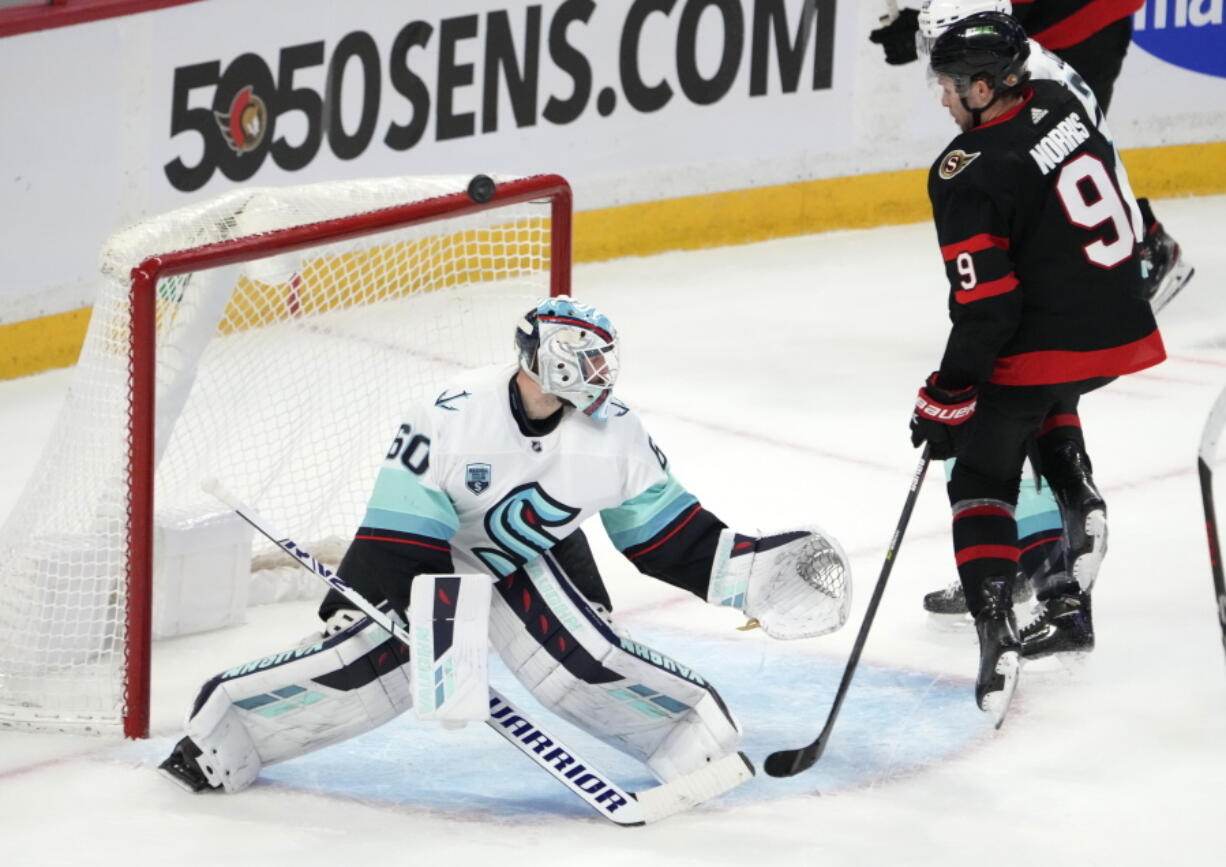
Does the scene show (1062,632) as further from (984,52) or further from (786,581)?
(984,52)

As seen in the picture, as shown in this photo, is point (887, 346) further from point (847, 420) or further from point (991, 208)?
point (991, 208)

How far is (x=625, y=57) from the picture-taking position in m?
6.64

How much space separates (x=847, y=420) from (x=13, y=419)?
2124mm

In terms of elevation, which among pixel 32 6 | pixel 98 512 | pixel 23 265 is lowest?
pixel 98 512

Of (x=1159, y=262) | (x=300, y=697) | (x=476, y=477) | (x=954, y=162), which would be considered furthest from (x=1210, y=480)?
(x=1159, y=262)

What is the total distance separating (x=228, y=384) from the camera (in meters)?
4.28

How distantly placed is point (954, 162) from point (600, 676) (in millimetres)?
973

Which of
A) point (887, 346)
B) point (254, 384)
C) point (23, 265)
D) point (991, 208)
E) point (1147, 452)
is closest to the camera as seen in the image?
point (991, 208)

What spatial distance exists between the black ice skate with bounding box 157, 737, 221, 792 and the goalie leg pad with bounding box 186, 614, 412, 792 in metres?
0.03

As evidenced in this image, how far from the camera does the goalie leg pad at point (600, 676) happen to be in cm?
326

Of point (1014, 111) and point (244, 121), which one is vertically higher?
point (244, 121)

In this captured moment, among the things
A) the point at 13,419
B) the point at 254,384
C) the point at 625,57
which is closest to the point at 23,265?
the point at 13,419

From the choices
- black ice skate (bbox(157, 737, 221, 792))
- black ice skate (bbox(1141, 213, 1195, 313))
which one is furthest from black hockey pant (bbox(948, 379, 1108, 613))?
black ice skate (bbox(1141, 213, 1195, 313))

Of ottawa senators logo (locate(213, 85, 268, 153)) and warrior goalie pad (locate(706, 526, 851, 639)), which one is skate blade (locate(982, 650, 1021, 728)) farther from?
ottawa senators logo (locate(213, 85, 268, 153))
